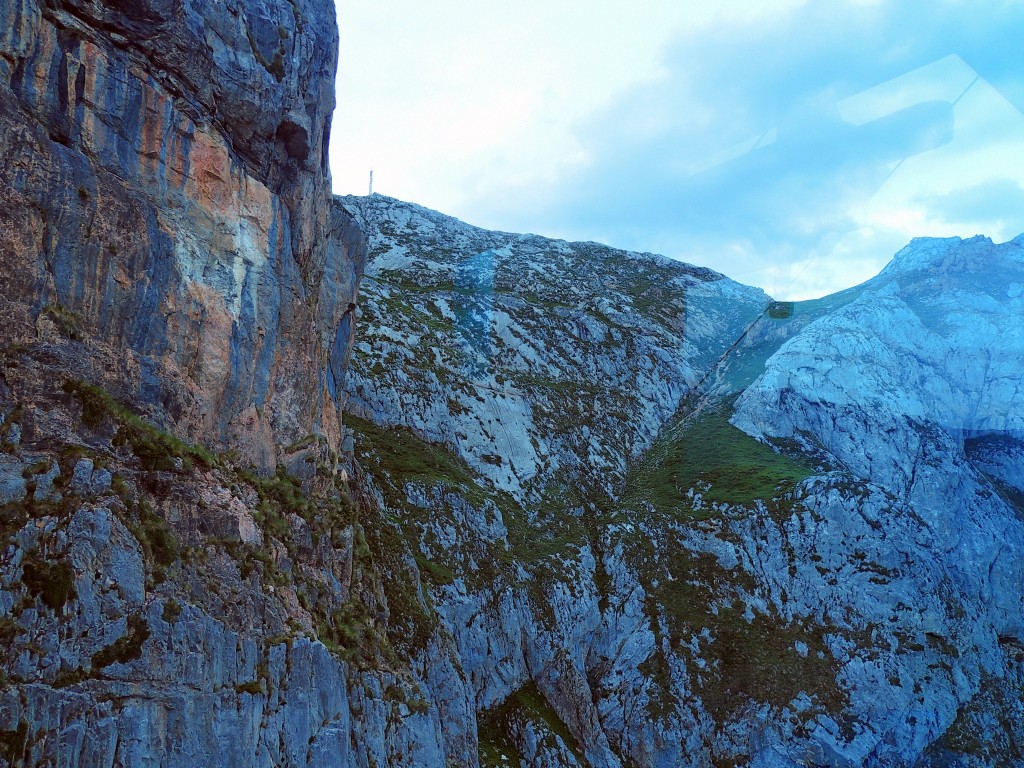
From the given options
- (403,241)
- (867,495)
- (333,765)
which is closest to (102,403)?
(333,765)

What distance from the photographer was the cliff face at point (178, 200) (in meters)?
21.7

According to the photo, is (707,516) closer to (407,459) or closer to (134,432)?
(407,459)

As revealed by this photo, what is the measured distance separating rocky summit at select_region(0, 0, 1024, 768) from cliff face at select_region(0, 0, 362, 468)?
0.13m

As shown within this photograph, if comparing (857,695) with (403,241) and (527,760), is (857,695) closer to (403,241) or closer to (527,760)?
(527,760)

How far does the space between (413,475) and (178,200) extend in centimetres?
2741

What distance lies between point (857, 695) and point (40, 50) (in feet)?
181

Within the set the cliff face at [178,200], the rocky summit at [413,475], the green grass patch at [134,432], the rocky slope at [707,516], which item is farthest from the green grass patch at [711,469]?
the green grass patch at [134,432]

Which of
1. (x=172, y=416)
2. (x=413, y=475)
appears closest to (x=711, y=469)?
(x=413, y=475)

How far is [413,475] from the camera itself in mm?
49375

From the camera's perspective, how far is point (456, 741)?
36344 millimetres

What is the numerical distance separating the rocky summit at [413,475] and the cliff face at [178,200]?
0.43 ft

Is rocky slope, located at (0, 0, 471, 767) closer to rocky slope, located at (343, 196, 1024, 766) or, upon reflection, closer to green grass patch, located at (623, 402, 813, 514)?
rocky slope, located at (343, 196, 1024, 766)

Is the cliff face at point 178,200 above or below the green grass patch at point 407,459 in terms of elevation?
above

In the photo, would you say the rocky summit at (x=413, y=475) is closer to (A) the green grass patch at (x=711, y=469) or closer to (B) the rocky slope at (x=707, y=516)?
(B) the rocky slope at (x=707, y=516)
